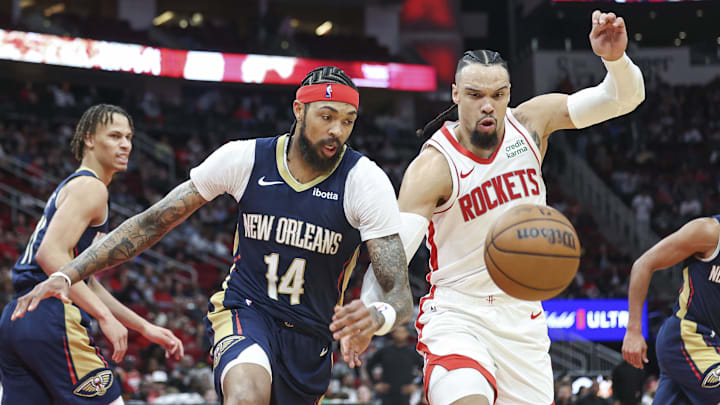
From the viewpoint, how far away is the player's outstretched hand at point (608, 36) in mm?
4656

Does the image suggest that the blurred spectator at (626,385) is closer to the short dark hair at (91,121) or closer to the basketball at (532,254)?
the basketball at (532,254)

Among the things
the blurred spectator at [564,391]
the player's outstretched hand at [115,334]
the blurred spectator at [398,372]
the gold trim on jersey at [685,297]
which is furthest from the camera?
the blurred spectator at [564,391]

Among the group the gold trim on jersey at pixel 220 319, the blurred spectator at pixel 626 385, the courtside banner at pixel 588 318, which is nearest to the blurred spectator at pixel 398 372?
the blurred spectator at pixel 626 385

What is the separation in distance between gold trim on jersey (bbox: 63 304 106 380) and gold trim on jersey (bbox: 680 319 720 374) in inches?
144

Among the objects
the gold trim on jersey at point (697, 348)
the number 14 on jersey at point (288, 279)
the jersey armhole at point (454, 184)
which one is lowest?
the gold trim on jersey at point (697, 348)

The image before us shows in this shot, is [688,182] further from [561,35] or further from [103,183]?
[103,183]

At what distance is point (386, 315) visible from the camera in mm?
3811

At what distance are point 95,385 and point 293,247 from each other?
1.49m

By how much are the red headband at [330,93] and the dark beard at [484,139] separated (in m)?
0.67

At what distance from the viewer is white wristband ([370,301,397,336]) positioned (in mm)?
3768

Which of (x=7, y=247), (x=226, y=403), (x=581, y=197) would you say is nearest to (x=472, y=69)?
(x=226, y=403)

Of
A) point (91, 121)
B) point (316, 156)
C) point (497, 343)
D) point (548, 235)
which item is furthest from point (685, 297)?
point (91, 121)

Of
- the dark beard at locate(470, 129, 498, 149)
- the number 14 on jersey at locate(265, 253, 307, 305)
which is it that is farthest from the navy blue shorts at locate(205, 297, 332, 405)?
the dark beard at locate(470, 129, 498, 149)

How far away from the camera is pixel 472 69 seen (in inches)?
188
